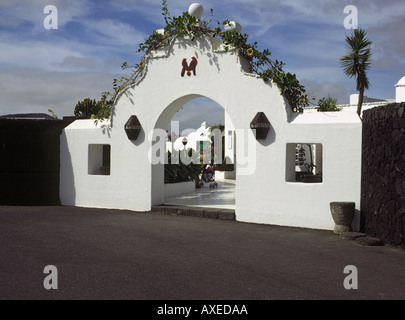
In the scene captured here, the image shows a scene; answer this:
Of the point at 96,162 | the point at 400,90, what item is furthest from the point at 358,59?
the point at 96,162

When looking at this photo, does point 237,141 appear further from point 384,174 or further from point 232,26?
point 384,174

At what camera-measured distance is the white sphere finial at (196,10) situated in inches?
413

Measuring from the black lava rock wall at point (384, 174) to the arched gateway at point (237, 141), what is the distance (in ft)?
1.22

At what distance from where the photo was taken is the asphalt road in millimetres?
4820

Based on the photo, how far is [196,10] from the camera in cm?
1049

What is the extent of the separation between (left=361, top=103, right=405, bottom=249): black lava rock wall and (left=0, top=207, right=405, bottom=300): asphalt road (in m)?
0.53

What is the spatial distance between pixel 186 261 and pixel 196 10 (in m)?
6.82

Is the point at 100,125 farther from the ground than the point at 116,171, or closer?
farther from the ground

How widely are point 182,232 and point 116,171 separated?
3871 mm
